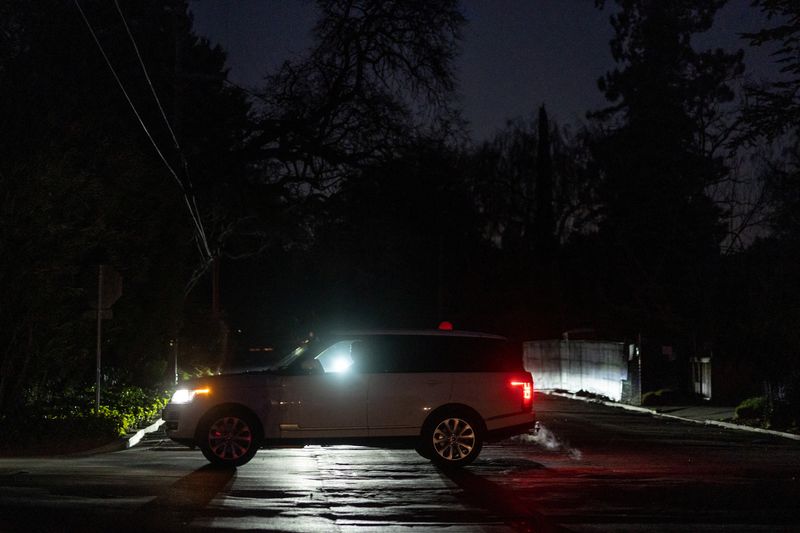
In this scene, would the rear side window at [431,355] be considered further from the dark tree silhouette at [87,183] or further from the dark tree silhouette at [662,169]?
the dark tree silhouette at [662,169]

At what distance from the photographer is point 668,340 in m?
39.2

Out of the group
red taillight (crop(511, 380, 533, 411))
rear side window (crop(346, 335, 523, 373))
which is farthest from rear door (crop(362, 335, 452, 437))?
red taillight (crop(511, 380, 533, 411))

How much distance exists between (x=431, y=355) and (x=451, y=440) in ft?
4.04

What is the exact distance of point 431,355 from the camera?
17.0m

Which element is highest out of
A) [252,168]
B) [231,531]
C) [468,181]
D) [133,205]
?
[468,181]

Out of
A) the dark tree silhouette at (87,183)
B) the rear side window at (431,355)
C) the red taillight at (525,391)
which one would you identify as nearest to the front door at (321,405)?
the rear side window at (431,355)

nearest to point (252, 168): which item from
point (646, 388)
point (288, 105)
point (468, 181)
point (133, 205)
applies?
point (288, 105)

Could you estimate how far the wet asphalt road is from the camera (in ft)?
37.2

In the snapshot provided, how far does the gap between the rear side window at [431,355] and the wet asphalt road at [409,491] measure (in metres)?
1.36

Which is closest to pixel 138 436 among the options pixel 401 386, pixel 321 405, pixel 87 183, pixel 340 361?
pixel 340 361

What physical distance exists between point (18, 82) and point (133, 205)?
582 cm

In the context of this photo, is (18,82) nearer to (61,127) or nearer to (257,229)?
(61,127)

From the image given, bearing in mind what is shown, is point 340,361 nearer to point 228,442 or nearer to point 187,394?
point 187,394

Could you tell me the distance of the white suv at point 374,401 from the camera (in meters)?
16.4
